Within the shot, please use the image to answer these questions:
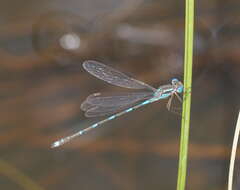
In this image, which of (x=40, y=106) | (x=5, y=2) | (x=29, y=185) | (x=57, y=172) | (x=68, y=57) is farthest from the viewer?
(x=5, y=2)

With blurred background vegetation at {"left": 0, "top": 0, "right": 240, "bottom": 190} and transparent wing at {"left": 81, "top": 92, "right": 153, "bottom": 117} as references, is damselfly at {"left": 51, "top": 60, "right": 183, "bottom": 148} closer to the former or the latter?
transparent wing at {"left": 81, "top": 92, "right": 153, "bottom": 117}

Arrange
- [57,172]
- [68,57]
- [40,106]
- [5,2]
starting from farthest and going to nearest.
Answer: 1. [5,2]
2. [68,57]
3. [40,106]
4. [57,172]

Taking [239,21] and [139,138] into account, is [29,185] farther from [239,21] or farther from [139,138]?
[239,21]

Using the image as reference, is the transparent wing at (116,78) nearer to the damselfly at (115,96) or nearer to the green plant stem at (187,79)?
the damselfly at (115,96)

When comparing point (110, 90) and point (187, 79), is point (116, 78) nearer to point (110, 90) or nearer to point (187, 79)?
point (187, 79)

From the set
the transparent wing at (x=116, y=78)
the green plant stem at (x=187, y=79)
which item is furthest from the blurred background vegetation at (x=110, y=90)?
the green plant stem at (x=187, y=79)

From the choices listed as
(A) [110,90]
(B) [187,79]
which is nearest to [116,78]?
(B) [187,79]

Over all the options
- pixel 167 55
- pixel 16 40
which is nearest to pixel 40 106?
pixel 16 40
